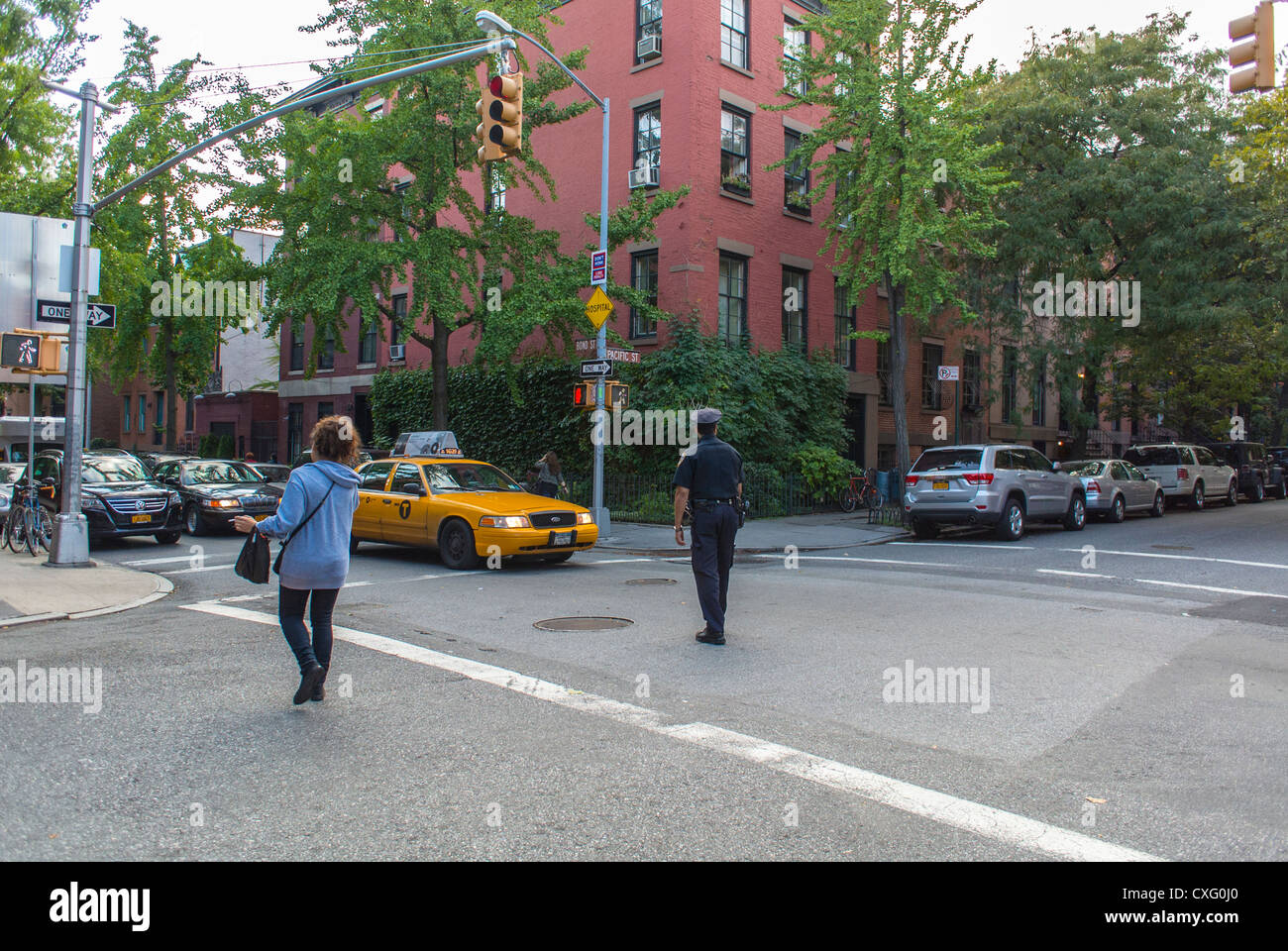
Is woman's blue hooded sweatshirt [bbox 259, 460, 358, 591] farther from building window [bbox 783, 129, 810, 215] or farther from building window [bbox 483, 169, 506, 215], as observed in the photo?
building window [bbox 783, 129, 810, 215]

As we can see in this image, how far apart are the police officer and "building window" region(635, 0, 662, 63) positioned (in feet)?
58.2

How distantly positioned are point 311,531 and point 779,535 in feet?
43.4

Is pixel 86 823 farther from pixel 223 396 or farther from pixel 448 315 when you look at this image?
pixel 223 396

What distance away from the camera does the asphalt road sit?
402cm

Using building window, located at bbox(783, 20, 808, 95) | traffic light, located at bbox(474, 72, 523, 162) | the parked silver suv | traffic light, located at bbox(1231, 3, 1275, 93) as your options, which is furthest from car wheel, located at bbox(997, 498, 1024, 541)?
traffic light, located at bbox(474, 72, 523, 162)

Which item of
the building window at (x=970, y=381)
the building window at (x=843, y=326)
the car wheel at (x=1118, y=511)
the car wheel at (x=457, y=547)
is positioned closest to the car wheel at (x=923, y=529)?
the car wheel at (x=1118, y=511)

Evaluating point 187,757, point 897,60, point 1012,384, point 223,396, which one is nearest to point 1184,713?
point 187,757

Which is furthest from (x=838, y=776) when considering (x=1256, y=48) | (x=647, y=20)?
(x=647, y=20)

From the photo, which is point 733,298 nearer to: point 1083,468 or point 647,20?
point 647,20

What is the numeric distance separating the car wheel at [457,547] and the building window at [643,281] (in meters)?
10.6

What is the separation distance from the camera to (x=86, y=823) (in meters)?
4.11

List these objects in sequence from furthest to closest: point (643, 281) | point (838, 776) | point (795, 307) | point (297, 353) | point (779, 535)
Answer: point (297, 353), point (795, 307), point (643, 281), point (779, 535), point (838, 776)

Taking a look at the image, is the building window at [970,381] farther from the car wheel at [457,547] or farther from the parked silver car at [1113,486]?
the car wheel at [457,547]

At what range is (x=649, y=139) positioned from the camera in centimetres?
2334
